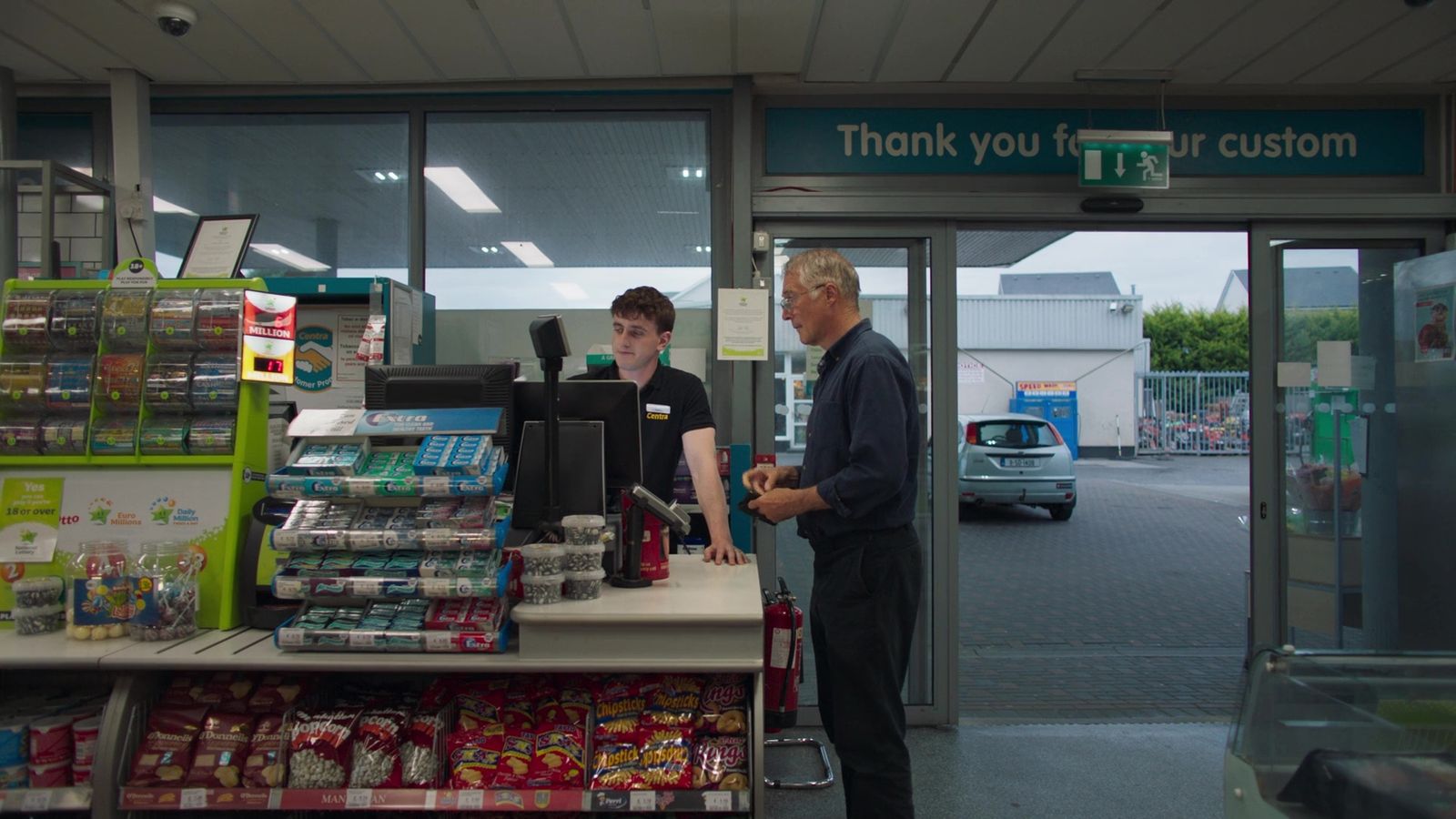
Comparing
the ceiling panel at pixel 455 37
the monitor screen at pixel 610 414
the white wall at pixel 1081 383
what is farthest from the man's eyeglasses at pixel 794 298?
the white wall at pixel 1081 383

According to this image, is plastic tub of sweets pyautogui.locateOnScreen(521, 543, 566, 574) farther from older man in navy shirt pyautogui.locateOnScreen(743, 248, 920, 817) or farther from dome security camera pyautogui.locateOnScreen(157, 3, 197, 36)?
dome security camera pyautogui.locateOnScreen(157, 3, 197, 36)

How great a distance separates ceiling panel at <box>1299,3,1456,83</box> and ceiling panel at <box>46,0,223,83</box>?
513 centimetres

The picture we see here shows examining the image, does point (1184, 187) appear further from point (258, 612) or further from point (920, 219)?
point (258, 612)

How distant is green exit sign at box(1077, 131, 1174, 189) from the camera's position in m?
3.80

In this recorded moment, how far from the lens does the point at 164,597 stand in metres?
2.06

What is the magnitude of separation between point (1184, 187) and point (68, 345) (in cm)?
456

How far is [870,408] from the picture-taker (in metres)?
2.25

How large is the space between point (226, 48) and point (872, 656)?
12.4 feet

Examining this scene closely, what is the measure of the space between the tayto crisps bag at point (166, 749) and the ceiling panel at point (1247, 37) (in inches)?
168

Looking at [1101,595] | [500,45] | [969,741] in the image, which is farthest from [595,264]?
[1101,595]

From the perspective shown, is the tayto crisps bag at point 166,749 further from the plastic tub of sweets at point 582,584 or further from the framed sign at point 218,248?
the framed sign at point 218,248

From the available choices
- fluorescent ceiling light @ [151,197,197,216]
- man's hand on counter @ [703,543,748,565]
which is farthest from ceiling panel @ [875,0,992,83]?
fluorescent ceiling light @ [151,197,197,216]

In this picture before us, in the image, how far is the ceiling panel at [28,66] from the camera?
3.66 metres

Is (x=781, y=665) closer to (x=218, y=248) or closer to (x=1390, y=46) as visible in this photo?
(x=218, y=248)
